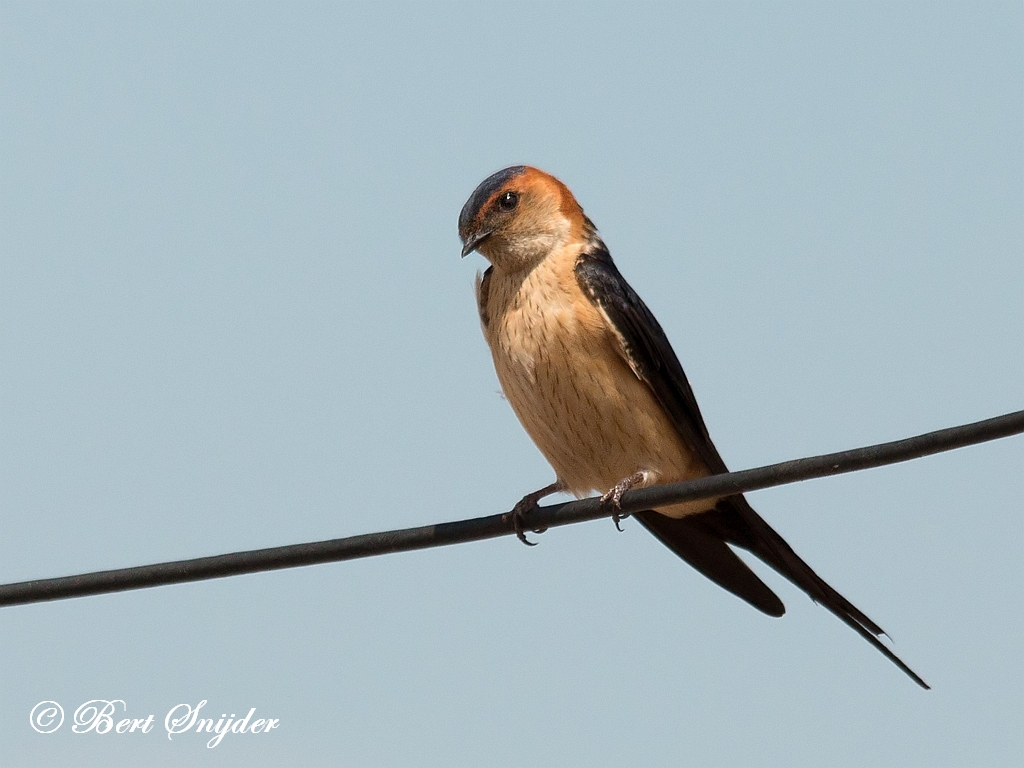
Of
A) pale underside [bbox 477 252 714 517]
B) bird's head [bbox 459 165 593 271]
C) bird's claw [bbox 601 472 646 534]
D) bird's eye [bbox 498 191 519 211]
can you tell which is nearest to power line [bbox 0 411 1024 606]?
bird's claw [bbox 601 472 646 534]

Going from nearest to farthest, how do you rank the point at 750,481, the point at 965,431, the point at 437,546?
the point at 965,431 → the point at 750,481 → the point at 437,546

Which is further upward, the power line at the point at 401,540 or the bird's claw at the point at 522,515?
the bird's claw at the point at 522,515

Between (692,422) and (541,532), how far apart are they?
0.91 metres

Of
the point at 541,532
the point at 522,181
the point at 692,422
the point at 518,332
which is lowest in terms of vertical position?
the point at 541,532

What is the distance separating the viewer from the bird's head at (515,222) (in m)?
6.14

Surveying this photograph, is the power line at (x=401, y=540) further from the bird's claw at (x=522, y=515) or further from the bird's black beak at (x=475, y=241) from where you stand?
the bird's black beak at (x=475, y=241)

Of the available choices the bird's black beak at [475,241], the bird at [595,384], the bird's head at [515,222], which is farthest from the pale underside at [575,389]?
the bird's black beak at [475,241]

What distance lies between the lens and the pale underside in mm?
5684

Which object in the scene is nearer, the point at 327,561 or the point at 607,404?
the point at 327,561

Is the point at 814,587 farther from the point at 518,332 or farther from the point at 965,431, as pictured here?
the point at 965,431

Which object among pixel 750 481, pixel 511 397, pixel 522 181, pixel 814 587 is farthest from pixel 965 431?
pixel 522 181

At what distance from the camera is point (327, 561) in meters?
4.05

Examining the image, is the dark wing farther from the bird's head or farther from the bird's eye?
the bird's eye

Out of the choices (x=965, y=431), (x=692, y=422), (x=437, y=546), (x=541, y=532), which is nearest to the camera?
(x=965, y=431)
